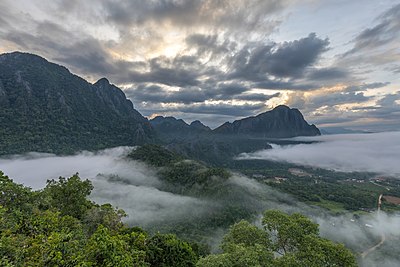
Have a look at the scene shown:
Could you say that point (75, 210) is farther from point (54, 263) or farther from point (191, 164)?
point (191, 164)

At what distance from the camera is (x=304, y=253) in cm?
1972

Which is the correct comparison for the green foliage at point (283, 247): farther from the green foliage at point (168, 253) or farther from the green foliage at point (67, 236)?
the green foliage at point (168, 253)

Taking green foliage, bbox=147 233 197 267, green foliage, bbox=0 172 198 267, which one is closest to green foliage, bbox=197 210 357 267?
green foliage, bbox=0 172 198 267

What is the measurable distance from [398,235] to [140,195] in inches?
Answer: 6351

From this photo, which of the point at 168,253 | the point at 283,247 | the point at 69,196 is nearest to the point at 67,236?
the point at 283,247

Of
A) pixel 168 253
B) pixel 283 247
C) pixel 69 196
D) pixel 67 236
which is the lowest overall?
pixel 168 253

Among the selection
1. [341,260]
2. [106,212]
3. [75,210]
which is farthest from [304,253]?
[75,210]

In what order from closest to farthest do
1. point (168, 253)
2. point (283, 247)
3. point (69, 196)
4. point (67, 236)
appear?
1. point (67, 236)
2. point (283, 247)
3. point (168, 253)
4. point (69, 196)

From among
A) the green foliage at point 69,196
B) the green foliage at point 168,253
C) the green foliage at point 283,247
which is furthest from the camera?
the green foliage at point 69,196

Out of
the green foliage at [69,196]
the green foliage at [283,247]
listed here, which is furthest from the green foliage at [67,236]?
the green foliage at [283,247]

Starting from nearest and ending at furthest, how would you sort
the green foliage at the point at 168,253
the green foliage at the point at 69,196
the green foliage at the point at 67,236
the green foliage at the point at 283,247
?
the green foliage at the point at 67,236 < the green foliage at the point at 283,247 < the green foliage at the point at 168,253 < the green foliage at the point at 69,196

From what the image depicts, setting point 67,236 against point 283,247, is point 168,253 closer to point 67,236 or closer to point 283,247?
point 283,247

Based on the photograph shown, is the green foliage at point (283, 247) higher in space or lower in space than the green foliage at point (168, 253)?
higher

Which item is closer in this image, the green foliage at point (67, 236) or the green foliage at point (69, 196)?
the green foliage at point (67, 236)
